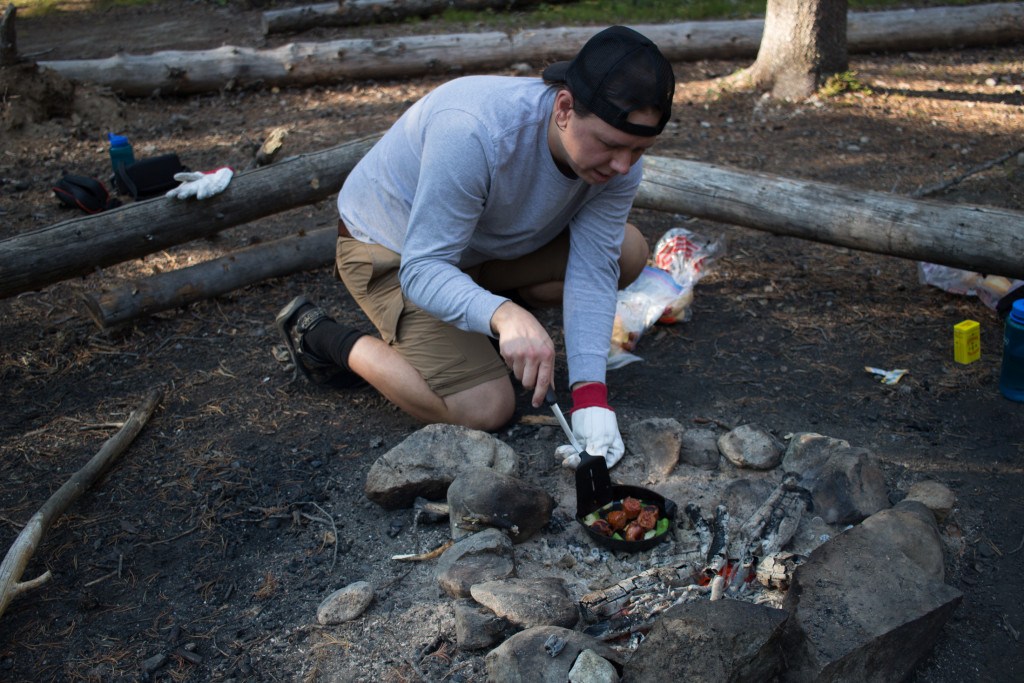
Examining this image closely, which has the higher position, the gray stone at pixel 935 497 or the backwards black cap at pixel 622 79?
the backwards black cap at pixel 622 79

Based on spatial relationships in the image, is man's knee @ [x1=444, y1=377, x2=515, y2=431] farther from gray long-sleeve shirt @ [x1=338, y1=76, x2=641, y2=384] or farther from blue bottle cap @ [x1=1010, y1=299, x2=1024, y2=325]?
blue bottle cap @ [x1=1010, y1=299, x2=1024, y2=325]

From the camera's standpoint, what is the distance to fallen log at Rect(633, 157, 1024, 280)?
317 centimetres

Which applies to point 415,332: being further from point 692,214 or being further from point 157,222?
point 692,214

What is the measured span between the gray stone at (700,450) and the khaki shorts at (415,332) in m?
0.75

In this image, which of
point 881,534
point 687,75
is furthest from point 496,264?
point 687,75

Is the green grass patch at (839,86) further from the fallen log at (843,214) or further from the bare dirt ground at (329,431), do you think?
the fallen log at (843,214)

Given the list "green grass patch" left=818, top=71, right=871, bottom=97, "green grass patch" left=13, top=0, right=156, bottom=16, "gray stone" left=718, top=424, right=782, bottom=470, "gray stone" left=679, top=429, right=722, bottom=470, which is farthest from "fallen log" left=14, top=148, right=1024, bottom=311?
"green grass patch" left=13, top=0, right=156, bottom=16

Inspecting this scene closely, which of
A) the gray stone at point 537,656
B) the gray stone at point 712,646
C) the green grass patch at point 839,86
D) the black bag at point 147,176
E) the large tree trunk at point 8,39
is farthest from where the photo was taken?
the green grass patch at point 839,86

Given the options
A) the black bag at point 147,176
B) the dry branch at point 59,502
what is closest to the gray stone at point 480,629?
the dry branch at point 59,502

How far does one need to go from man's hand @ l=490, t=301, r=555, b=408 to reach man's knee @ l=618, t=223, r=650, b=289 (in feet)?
3.66

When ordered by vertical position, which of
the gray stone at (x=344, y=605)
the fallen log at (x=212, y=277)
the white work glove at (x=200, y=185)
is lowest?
the gray stone at (x=344, y=605)

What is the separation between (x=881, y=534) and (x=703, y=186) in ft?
7.84

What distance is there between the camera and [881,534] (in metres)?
2.06

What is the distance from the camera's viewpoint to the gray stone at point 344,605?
2166 millimetres
